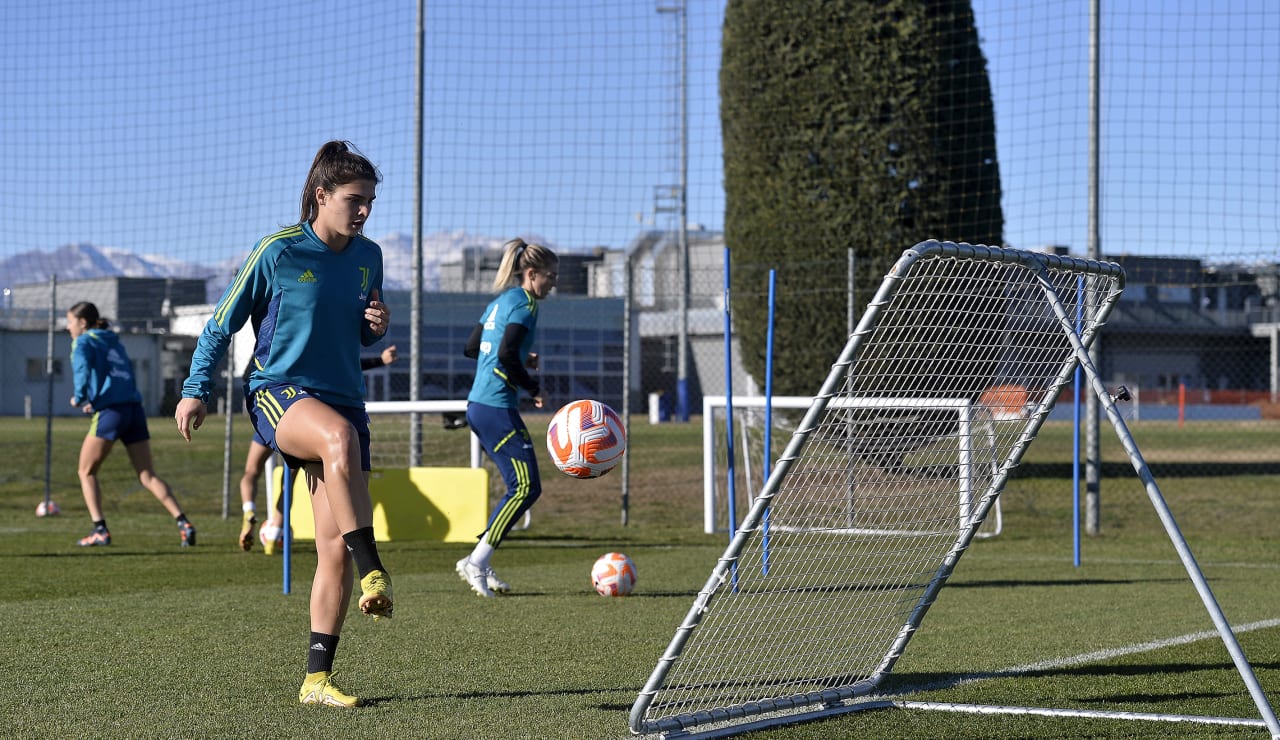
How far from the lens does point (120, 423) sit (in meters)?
11.6

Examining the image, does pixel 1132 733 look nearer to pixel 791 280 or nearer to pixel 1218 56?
pixel 1218 56

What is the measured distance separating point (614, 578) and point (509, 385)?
1.31 metres

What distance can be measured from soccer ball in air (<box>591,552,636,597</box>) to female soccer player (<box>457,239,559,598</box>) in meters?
0.58

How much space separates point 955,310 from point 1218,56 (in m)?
10.0

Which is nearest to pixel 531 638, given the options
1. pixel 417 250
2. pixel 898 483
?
pixel 898 483

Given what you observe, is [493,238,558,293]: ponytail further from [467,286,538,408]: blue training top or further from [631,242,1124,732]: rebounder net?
[631,242,1124,732]: rebounder net

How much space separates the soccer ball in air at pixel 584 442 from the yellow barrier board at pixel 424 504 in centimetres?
433

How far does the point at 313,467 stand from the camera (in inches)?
193

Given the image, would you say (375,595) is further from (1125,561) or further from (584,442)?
(1125,561)

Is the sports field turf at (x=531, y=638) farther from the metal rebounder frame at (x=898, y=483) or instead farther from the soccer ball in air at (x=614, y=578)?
the metal rebounder frame at (x=898, y=483)

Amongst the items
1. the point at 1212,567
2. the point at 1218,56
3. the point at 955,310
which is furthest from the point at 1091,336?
the point at 1218,56

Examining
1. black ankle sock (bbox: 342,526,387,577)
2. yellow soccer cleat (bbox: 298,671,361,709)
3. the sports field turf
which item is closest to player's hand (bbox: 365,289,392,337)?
black ankle sock (bbox: 342,526,387,577)

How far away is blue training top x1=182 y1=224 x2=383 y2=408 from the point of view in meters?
4.90

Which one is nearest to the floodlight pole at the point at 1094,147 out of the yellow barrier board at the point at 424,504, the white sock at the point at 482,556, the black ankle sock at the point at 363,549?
the yellow barrier board at the point at 424,504
